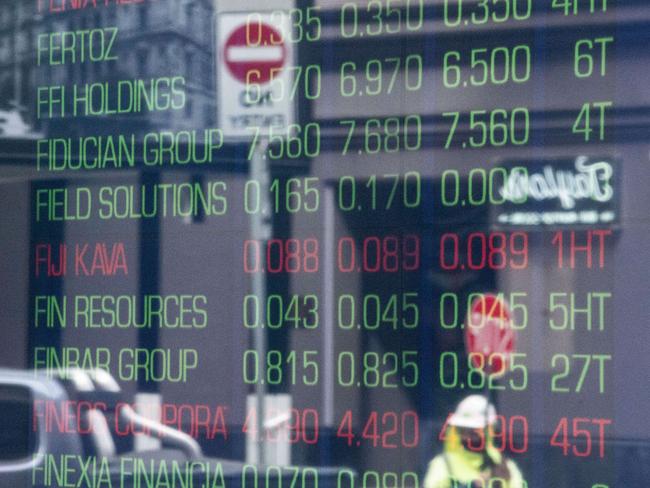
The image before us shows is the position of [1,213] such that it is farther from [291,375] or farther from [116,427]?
[291,375]

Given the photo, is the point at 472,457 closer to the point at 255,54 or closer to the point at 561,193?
the point at 561,193

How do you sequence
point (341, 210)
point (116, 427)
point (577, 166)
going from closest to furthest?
point (577, 166) < point (341, 210) < point (116, 427)

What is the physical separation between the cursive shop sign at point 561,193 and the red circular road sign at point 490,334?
0.20 meters

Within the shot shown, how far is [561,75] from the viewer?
2.92 meters

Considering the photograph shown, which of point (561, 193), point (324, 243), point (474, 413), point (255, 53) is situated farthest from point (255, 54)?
point (474, 413)

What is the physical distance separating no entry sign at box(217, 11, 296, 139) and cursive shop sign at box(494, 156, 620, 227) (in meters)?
0.61

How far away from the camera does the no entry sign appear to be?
3139 mm

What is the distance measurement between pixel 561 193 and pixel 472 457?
666 millimetres

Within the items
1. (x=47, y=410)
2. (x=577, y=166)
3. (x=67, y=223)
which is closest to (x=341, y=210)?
(x=577, y=166)

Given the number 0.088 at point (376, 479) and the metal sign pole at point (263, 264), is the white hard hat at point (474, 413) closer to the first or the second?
the number 0.088 at point (376, 479)

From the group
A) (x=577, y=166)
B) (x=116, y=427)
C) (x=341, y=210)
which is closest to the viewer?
(x=577, y=166)

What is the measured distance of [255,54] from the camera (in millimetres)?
3164

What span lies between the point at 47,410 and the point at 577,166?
1.58 m

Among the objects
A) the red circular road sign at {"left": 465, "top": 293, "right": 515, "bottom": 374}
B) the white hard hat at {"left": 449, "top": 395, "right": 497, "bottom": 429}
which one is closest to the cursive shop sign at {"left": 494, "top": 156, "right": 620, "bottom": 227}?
the red circular road sign at {"left": 465, "top": 293, "right": 515, "bottom": 374}
